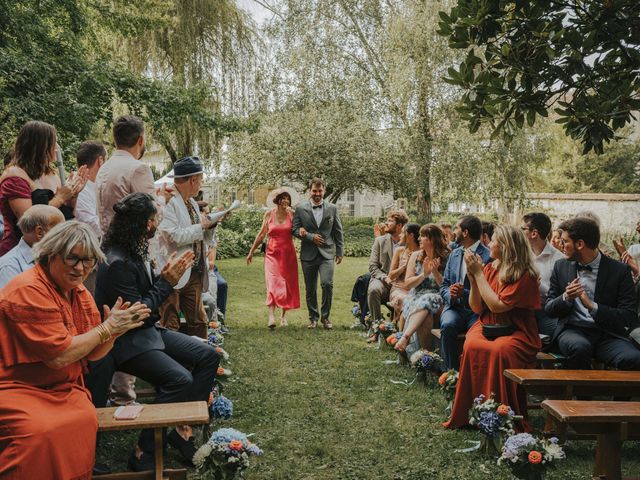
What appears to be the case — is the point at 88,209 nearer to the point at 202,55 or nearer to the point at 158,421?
the point at 158,421

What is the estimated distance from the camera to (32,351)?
10.6 ft

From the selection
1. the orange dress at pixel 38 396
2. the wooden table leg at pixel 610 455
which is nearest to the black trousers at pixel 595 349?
the wooden table leg at pixel 610 455

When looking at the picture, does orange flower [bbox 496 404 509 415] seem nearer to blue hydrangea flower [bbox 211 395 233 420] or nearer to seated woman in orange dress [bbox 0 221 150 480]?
blue hydrangea flower [bbox 211 395 233 420]

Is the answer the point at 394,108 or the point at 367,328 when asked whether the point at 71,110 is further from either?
the point at 394,108

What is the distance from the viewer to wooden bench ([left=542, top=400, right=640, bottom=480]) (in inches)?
152

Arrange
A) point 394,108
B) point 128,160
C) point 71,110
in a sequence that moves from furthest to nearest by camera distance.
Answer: point 394,108, point 71,110, point 128,160

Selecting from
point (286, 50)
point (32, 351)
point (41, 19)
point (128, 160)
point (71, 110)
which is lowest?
point (32, 351)

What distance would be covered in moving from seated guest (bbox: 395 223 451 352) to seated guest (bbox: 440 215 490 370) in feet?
1.47

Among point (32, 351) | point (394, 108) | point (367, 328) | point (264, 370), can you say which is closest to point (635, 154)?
point (394, 108)

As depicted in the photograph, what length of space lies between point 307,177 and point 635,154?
2719 centimetres

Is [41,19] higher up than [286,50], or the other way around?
[286,50]

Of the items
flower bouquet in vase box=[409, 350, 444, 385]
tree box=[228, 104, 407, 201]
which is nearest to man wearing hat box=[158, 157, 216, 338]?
flower bouquet in vase box=[409, 350, 444, 385]

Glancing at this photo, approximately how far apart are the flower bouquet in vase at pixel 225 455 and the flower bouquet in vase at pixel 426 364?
301 cm

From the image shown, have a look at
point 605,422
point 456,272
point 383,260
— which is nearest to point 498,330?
point 456,272
